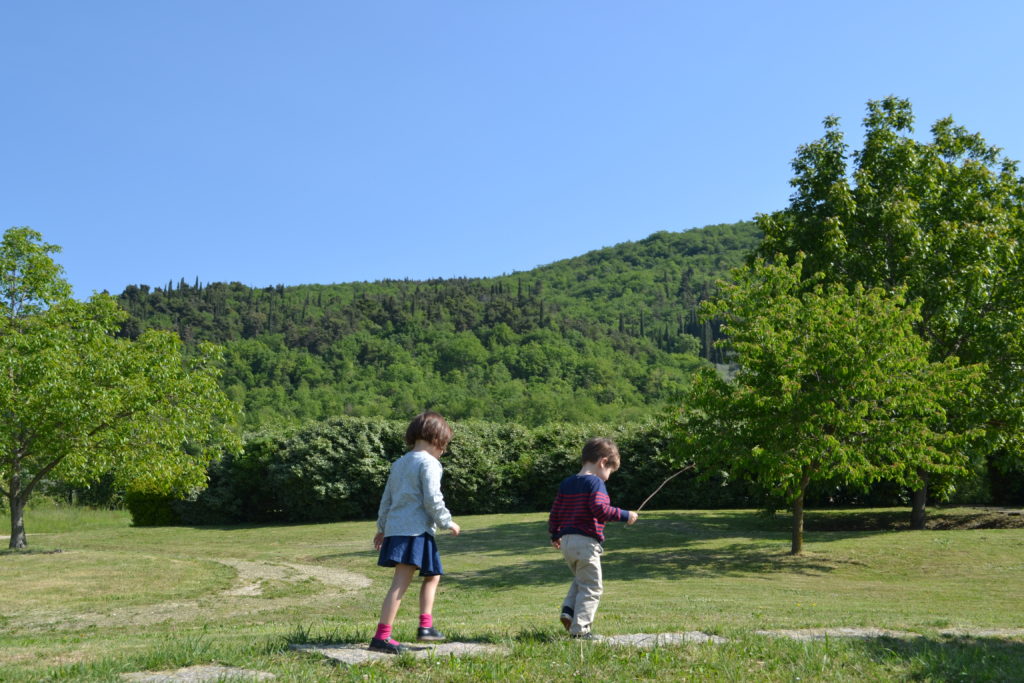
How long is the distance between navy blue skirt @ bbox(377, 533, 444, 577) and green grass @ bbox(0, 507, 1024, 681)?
2.36ft

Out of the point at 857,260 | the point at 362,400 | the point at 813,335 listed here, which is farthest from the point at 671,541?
the point at 362,400

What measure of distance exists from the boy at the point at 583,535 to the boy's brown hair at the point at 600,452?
106 mm

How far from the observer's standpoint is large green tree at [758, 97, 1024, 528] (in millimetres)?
19484

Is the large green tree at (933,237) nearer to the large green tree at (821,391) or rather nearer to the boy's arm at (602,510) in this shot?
the large green tree at (821,391)

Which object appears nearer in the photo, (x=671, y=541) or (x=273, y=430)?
(x=671, y=541)

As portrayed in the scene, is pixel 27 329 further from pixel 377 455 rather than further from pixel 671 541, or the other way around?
pixel 671 541

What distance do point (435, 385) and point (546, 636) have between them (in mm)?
78826

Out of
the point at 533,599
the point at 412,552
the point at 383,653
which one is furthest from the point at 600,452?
the point at 533,599

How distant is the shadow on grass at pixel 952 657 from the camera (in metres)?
5.62

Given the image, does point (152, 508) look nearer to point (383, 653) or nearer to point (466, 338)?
point (383, 653)

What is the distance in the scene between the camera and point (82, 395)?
17.7m

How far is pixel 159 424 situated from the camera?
1955 cm

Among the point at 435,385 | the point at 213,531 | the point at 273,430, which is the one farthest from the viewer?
the point at 435,385

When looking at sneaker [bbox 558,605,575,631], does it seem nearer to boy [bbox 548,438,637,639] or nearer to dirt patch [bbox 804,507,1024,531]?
boy [bbox 548,438,637,639]
